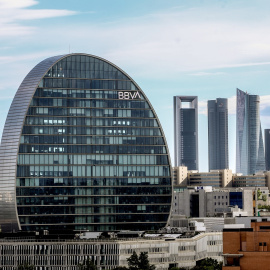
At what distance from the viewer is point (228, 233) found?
150m

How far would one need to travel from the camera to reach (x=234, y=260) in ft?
486

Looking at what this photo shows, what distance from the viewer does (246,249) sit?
14800cm

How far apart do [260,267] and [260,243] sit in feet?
14.0

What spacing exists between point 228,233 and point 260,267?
7.33 meters

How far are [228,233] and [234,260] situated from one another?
3.64 m

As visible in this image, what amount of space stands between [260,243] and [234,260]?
11.9 feet

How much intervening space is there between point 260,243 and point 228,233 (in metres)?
4.27

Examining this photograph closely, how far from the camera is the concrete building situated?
145 metres

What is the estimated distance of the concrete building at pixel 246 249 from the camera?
14512 centimetres

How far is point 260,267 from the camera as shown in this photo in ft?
474

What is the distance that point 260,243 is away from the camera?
14788 cm
